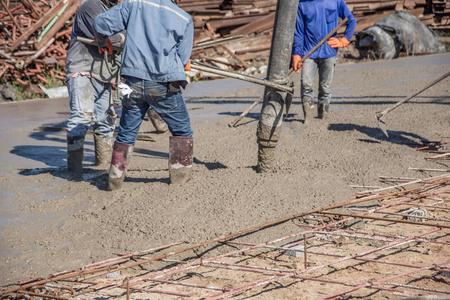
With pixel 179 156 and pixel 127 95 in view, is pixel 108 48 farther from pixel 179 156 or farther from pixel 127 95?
pixel 179 156

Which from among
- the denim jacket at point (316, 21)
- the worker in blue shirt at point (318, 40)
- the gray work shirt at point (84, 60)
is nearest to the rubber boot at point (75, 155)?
the gray work shirt at point (84, 60)

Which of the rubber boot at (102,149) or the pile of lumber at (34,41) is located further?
the pile of lumber at (34,41)

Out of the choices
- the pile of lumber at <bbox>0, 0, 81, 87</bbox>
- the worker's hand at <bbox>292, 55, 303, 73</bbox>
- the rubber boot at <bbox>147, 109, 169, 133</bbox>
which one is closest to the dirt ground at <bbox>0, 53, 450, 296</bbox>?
the rubber boot at <bbox>147, 109, 169, 133</bbox>

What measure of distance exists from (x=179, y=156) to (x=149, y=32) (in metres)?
1.15

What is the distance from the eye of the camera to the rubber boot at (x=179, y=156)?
14.5 ft

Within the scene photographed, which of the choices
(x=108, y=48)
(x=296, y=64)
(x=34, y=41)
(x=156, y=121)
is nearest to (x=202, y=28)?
(x=34, y=41)

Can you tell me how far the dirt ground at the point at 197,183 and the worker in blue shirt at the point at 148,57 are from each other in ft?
2.06

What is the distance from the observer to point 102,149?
5.54 m

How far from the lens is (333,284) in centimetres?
292

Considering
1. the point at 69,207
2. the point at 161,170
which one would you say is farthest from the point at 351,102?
the point at 69,207

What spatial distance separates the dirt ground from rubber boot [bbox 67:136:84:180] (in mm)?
105

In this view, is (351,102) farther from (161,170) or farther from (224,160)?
(161,170)

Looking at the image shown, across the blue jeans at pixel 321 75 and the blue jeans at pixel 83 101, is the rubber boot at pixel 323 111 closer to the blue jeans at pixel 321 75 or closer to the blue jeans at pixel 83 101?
the blue jeans at pixel 321 75

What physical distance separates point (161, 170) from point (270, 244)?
6.68ft
